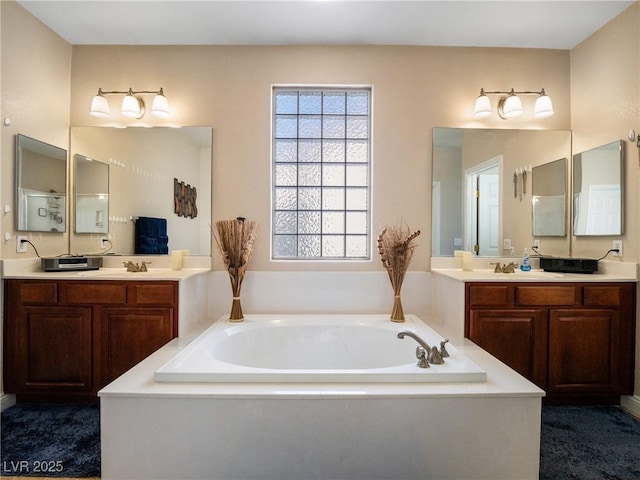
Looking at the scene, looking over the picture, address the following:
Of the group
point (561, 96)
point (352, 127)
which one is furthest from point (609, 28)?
point (352, 127)

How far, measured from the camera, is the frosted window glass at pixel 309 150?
9.18 ft

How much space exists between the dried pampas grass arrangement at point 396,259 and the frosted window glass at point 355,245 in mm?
334

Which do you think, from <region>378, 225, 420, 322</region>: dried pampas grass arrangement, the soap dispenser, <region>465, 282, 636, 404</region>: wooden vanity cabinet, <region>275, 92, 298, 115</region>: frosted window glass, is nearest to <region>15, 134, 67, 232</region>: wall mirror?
<region>275, 92, 298, 115</region>: frosted window glass

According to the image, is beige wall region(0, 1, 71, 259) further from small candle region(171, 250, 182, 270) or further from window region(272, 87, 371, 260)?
window region(272, 87, 371, 260)

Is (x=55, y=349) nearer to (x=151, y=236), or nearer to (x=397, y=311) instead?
(x=151, y=236)

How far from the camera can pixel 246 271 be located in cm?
265

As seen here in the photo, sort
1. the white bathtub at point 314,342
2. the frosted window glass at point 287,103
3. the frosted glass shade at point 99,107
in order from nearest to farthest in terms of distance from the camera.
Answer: the white bathtub at point 314,342 → the frosted glass shade at point 99,107 → the frosted window glass at point 287,103

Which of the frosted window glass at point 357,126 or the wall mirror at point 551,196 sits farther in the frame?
the frosted window glass at point 357,126

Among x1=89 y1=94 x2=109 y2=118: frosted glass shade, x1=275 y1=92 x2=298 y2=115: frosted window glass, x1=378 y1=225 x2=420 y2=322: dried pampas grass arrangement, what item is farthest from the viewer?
x1=275 y1=92 x2=298 y2=115: frosted window glass

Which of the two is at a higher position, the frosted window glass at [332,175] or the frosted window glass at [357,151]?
the frosted window glass at [357,151]

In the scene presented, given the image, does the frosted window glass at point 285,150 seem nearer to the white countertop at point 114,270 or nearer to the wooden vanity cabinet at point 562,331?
the white countertop at point 114,270

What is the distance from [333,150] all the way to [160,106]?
1.35 meters

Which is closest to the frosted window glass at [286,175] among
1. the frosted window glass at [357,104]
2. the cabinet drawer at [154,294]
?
the frosted window glass at [357,104]

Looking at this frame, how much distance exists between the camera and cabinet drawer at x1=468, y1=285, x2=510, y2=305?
85.6 inches
